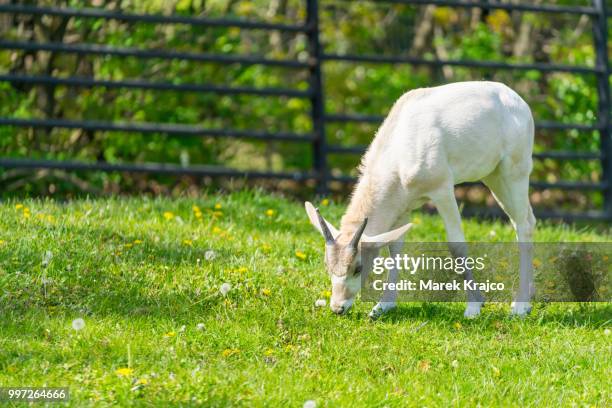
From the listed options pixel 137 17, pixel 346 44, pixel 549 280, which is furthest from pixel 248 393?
pixel 346 44

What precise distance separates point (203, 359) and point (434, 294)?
6.08 ft

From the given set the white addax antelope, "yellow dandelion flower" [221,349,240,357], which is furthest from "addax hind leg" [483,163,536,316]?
"yellow dandelion flower" [221,349,240,357]

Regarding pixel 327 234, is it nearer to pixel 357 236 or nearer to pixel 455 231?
pixel 357 236

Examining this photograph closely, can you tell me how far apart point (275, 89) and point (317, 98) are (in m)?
0.42

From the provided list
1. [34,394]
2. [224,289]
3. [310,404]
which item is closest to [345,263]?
→ [224,289]

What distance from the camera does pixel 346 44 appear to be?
43.1 feet

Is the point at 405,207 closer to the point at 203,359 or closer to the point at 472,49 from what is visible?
the point at 203,359

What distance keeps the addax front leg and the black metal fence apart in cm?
298

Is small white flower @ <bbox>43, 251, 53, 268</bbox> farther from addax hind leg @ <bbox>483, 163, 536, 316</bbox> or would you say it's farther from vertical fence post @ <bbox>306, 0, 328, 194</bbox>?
vertical fence post @ <bbox>306, 0, 328, 194</bbox>

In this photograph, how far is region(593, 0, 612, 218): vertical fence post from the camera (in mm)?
9820

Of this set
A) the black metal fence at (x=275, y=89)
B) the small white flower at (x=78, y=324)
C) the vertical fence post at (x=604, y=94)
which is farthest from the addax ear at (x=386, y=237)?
the vertical fence post at (x=604, y=94)

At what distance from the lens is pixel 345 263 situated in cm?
519

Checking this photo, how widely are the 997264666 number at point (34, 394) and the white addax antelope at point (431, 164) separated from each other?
169 centimetres

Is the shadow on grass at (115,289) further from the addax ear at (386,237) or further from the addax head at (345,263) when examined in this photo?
the addax ear at (386,237)
